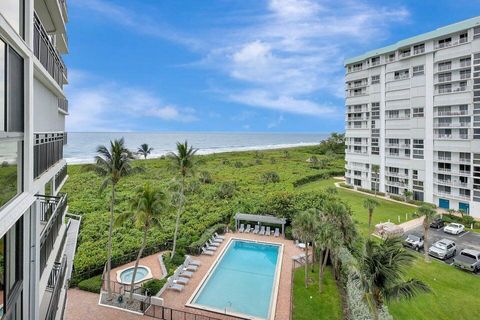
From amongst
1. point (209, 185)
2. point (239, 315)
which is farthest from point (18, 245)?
point (209, 185)

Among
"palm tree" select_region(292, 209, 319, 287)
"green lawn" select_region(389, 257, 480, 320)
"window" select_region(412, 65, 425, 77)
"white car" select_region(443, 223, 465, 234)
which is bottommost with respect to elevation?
"green lawn" select_region(389, 257, 480, 320)

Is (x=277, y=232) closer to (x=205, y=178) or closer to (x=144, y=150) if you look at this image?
(x=205, y=178)

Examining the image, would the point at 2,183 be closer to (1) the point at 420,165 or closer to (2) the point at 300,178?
(1) the point at 420,165

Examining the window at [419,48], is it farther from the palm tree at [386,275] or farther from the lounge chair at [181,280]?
the lounge chair at [181,280]

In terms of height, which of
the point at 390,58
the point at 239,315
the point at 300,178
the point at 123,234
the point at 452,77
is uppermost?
the point at 390,58

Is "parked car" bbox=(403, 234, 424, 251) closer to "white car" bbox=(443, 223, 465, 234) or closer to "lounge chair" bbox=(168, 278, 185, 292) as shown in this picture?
"white car" bbox=(443, 223, 465, 234)

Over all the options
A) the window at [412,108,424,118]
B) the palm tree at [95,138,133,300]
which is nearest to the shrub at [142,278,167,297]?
the palm tree at [95,138,133,300]

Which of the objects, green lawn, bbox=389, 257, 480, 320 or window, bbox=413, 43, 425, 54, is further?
window, bbox=413, 43, 425, 54
